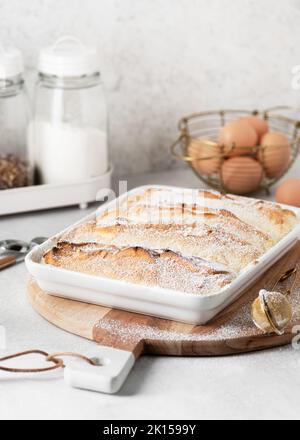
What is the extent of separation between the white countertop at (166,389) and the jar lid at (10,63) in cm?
56

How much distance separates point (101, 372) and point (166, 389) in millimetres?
86

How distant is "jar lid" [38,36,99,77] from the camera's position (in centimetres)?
153

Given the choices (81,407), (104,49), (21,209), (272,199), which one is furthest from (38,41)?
(81,407)

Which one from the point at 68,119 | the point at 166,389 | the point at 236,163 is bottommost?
the point at 166,389

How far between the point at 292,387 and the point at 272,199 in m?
0.77

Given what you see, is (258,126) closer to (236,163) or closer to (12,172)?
(236,163)

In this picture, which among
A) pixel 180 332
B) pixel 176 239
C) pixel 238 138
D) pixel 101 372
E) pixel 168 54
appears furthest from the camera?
pixel 168 54

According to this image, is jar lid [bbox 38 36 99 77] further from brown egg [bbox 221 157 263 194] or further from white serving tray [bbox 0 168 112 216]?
brown egg [bbox 221 157 263 194]

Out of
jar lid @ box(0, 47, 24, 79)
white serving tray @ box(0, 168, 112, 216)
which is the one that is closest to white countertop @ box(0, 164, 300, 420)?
white serving tray @ box(0, 168, 112, 216)

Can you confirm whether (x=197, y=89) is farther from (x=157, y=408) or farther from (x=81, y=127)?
(x=157, y=408)

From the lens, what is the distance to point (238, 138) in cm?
166

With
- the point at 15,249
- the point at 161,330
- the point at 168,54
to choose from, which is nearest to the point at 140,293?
the point at 161,330

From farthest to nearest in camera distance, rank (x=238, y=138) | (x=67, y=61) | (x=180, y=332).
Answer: (x=238, y=138)
(x=67, y=61)
(x=180, y=332)

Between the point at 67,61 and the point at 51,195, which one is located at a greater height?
the point at 67,61
